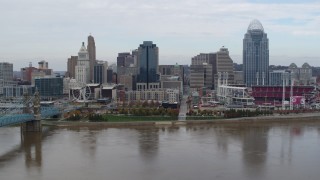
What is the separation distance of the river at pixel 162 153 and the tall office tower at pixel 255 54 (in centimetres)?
2375

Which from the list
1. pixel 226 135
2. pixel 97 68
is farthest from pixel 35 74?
pixel 226 135

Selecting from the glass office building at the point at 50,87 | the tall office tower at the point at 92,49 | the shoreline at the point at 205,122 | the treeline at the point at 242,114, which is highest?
the tall office tower at the point at 92,49

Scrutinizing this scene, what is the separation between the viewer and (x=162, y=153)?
28.6 feet

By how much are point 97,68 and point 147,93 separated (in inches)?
434

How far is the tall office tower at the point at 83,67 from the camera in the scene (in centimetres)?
3175

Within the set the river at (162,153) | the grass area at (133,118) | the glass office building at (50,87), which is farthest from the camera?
the glass office building at (50,87)

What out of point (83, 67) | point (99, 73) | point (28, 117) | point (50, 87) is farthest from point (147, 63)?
point (28, 117)

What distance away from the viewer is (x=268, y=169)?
7340 millimetres

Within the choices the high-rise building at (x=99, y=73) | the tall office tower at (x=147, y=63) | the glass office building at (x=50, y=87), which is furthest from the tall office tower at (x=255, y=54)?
the glass office building at (x=50, y=87)

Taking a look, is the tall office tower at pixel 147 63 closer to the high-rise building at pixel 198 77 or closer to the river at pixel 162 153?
the high-rise building at pixel 198 77

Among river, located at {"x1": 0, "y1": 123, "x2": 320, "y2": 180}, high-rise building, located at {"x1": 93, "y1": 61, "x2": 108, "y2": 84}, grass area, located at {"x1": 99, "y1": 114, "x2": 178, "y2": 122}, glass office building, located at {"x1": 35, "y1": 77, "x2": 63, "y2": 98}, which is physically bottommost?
river, located at {"x1": 0, "y1": 123, "x2": 320, "y2": 180}

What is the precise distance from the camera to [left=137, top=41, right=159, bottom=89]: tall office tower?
99.4 ft

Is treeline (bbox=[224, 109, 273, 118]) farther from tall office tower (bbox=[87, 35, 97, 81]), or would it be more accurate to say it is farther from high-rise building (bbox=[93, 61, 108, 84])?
tall office tower (bbox=[87, 35, 97, 81])

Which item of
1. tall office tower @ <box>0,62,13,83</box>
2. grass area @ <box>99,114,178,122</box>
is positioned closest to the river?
grass area @ <box>99,114,178,122</box>
